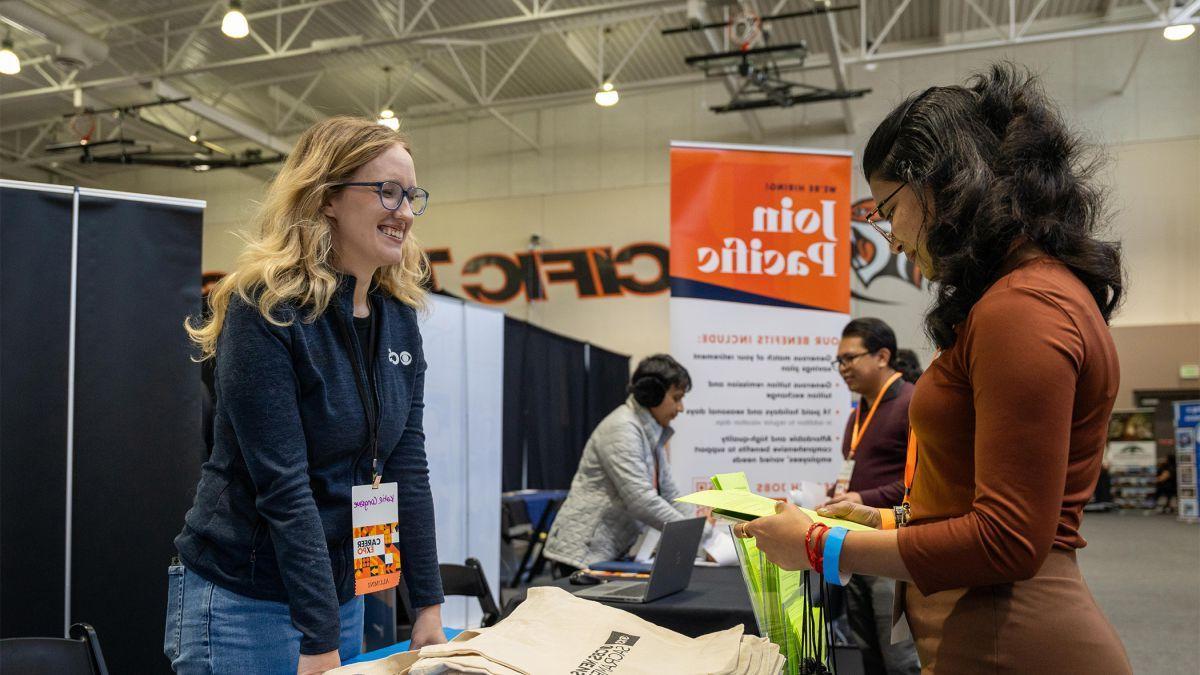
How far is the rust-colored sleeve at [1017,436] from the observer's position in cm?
91

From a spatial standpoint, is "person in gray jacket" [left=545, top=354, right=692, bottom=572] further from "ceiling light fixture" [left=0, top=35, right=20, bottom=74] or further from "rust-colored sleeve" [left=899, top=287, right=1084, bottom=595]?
"ceiling light fixture" [left=0, top=35, right=20, bottom=74]

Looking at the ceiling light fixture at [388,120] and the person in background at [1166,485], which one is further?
the person in background at [1166,485]

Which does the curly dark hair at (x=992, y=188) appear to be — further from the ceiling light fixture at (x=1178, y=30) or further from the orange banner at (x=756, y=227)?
the ceiling light fixture at (x=1178, y=30)

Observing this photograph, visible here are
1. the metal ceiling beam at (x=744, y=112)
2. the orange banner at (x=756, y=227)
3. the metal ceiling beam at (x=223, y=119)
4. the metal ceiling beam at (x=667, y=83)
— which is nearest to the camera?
the orange banner at (x=756, y=227)

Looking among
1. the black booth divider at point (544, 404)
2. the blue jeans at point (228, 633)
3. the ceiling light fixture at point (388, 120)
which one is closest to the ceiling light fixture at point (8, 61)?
the ceiling light fixture at point (388, 120)

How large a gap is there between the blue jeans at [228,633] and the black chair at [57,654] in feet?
1.35

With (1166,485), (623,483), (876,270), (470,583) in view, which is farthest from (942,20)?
(470,583)

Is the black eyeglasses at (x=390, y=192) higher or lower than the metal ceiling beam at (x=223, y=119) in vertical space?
lower

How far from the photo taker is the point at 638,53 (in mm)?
12086

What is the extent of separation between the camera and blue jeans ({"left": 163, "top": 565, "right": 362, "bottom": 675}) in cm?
120

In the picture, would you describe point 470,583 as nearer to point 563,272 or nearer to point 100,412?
point 100,412

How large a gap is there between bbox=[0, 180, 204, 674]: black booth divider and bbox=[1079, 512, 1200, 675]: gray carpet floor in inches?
164

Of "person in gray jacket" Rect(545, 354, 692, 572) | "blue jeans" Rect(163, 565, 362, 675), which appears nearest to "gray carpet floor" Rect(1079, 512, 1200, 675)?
"person in gray jacket" Rect(545, 354, 692, 572)

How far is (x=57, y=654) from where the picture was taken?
154 cm
